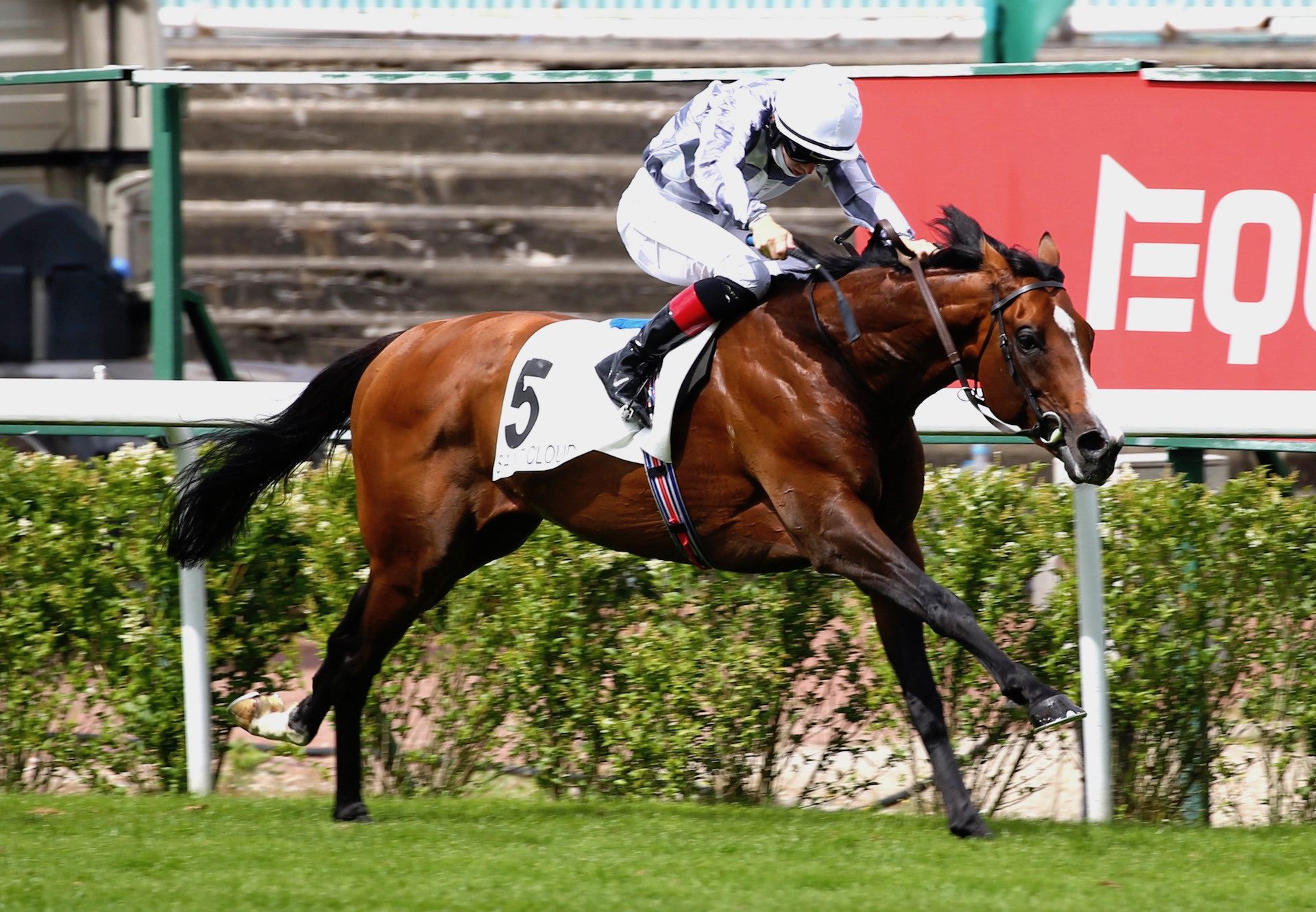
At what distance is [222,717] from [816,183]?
669cm

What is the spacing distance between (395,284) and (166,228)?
561cm

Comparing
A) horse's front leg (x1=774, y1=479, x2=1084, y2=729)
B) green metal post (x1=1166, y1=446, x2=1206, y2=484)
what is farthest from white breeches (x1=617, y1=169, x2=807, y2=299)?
green metal post (x1=1166, y1=446, x2=1206, y2=484)

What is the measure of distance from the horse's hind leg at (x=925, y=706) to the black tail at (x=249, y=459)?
174cm

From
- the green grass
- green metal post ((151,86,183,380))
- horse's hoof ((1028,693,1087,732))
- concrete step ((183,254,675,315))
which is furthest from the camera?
concrete step ((183,254,675,315))

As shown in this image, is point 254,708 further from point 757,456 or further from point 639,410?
point 757,456

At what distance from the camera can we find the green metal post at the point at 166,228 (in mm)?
5203

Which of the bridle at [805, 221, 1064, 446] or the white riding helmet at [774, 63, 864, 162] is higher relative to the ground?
the white riding helmet at [774, 63, 864, 162]

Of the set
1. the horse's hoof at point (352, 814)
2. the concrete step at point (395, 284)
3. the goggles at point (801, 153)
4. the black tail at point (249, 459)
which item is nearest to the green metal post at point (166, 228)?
the black tail at point (249, 459)

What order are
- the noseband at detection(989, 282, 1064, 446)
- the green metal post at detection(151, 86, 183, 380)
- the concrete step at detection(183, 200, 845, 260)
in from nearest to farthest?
the noseband at detection(989, 282, 1064, 446), the green metal post at detection(151, 86, 183, 380), the concrete step at detection(183, 200, 845, 260)

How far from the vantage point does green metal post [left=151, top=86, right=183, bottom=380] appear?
17.1ft

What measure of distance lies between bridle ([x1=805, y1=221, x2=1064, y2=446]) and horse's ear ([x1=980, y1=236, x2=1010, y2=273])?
0.19 ft

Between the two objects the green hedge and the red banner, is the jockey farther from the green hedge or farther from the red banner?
the red banner

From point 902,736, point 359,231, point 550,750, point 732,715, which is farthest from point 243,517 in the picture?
point 359,231

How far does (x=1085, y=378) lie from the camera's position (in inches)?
148
